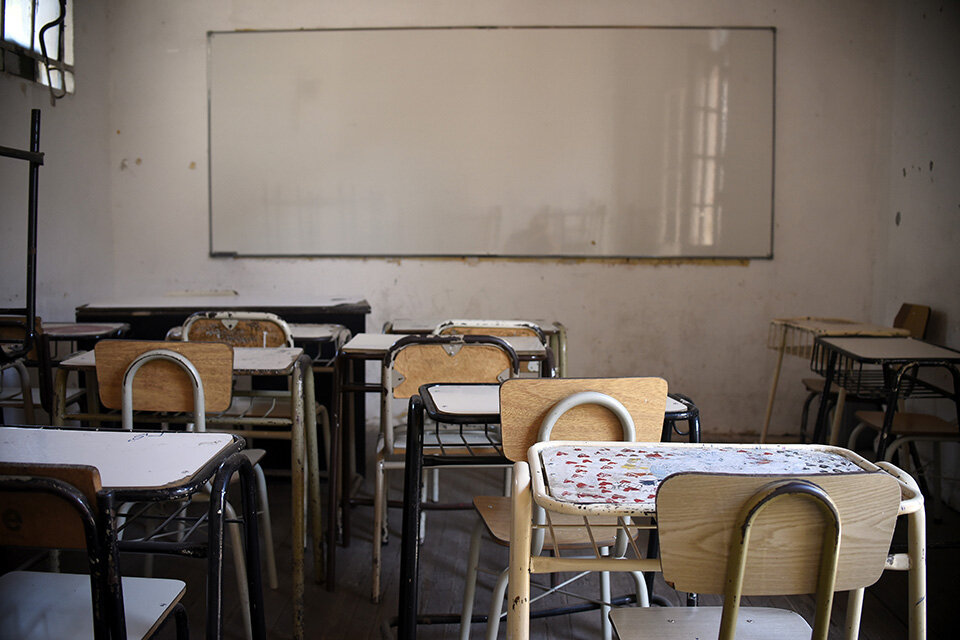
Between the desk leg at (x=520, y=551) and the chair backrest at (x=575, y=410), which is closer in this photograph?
the desk leg at (x=520, y=551)

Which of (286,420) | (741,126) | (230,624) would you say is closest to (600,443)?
(286,420)

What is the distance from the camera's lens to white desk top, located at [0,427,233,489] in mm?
1110

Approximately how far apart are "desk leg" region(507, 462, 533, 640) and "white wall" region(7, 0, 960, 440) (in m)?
3.16

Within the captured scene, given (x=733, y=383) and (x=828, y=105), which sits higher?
(x=828, y=105)

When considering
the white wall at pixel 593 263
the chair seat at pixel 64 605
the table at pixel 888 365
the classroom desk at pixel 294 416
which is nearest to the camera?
the chair seat at pixel 64 605

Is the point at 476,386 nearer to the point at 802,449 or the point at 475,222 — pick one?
the point at 802,449

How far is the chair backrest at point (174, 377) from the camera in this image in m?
1.83

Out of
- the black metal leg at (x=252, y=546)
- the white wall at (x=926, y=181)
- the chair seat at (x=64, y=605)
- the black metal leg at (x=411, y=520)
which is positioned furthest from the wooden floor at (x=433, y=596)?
the white wall at (x=926, y=181)

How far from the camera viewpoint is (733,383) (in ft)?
13.6

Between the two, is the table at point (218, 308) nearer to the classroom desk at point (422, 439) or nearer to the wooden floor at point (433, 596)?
the wooden floor at point (433, 596)

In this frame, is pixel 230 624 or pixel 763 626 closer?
pixel 763 626

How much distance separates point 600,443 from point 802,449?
35cm

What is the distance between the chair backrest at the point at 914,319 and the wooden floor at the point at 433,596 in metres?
1.01

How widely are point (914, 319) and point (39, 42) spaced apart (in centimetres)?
437
